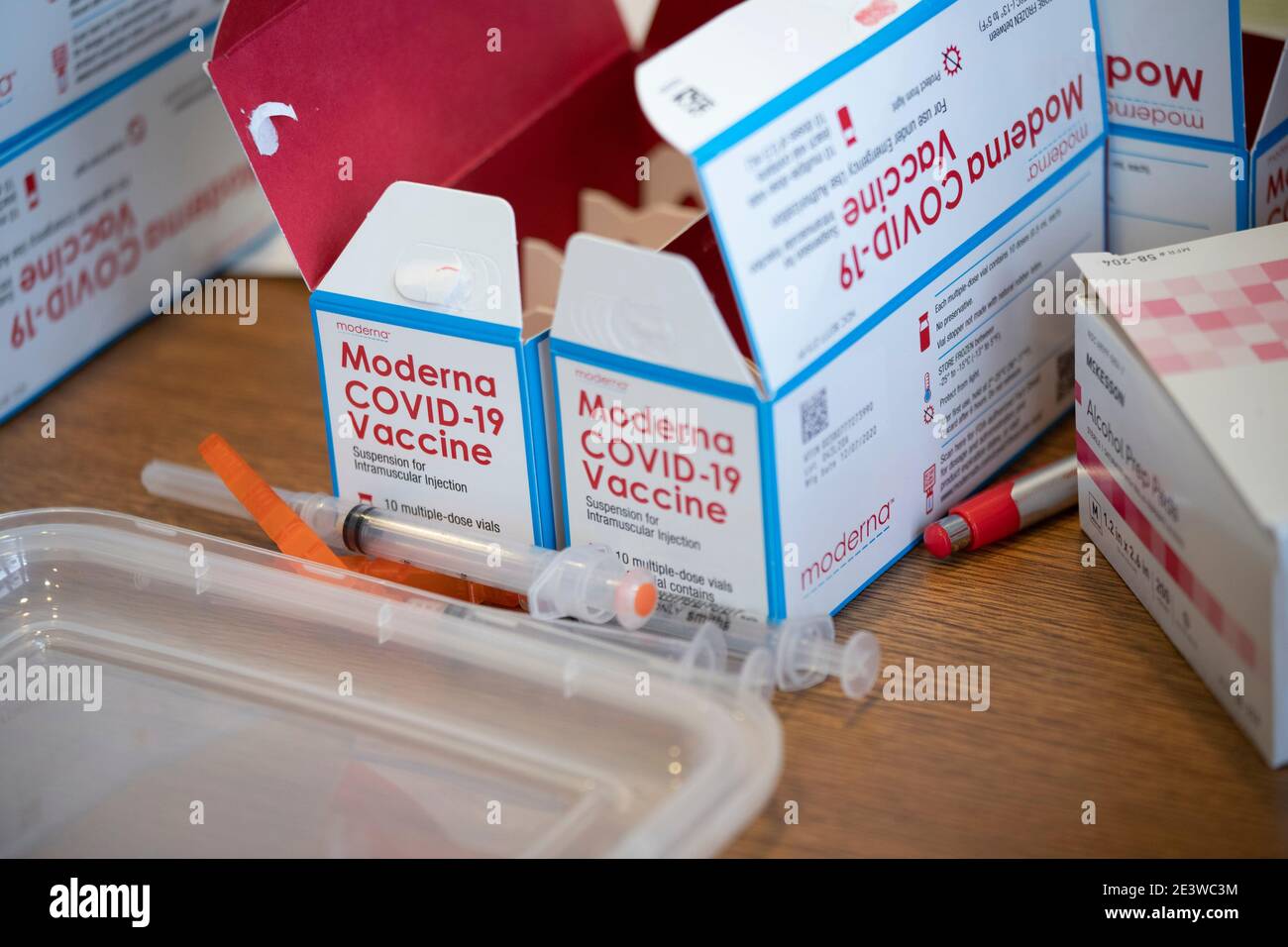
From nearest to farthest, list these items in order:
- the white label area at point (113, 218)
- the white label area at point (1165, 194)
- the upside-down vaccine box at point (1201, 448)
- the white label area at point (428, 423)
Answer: the upside-down vaccine box at point (1201, 448) → the white label area at point (428, 423) → the white label area at point (1165, 194) → the white label area at point (113, 218)

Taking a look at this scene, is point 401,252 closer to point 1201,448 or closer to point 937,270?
point 937,270

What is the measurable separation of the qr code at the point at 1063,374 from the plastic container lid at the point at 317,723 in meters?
0.34

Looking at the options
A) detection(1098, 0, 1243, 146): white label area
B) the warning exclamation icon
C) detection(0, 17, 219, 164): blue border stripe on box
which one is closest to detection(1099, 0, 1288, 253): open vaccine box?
detection(1098, 0, 1243, 146): white label area

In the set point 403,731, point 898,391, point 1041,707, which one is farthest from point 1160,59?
point 403,731

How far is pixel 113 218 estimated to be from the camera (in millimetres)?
989

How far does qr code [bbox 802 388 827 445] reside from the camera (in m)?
0.65

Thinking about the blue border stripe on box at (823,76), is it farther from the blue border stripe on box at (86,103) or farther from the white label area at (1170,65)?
the blue border stripe on box at (86,103)

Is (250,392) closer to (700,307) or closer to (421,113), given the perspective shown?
(421,113)

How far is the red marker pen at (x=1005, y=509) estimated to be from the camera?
30.3 inches

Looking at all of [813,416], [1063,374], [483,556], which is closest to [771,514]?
[813,416]

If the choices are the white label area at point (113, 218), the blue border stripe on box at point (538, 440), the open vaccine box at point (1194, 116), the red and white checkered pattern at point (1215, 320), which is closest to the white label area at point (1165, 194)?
the open vaccine box at point (1194, 116)


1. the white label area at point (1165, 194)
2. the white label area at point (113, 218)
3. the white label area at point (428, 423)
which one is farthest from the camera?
the white label area at point (113, 218)

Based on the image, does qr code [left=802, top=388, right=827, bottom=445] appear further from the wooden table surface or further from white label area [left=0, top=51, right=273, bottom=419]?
white label area [left=0, top=51, right=273, bottom=419]

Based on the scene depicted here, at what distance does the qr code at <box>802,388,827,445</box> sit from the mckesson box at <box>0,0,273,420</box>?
535mm
